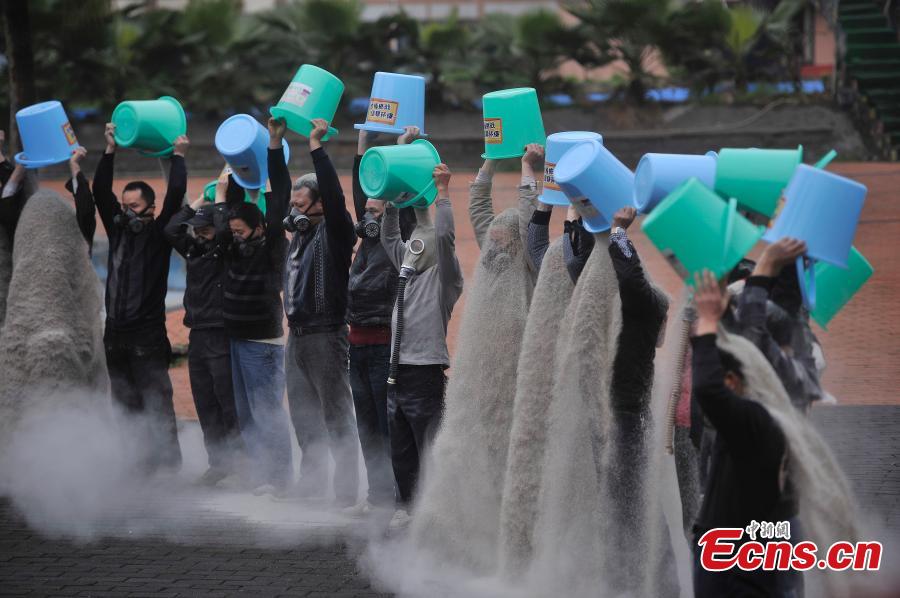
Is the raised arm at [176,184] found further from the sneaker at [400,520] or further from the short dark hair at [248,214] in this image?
the sneaker at [400,520]

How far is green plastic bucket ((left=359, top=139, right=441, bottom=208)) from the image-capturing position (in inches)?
236

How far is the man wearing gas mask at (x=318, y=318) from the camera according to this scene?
679 centimetres

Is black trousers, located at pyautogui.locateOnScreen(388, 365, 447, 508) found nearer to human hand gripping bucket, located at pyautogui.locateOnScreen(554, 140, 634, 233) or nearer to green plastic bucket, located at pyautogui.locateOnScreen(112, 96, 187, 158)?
human hand gripping bucket, located at pyautogui.locateOnScreen(554, 140, 634, 233)

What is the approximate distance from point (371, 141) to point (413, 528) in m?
2.24

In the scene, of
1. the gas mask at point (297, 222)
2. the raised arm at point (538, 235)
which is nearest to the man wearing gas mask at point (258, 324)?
the gas mask at point (297, 222)

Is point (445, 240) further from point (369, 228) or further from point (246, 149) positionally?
point (246, 149)

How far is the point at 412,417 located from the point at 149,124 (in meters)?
2.55

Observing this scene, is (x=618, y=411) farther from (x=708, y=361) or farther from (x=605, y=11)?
(x=605, y=11)

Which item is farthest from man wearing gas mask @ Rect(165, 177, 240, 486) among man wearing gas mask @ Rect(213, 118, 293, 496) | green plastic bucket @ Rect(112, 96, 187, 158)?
green plastic bucket @ Rect(112, 96, 187, 158)

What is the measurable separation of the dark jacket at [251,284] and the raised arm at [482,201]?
1.38 m

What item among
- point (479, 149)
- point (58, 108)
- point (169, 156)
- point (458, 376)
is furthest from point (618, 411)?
point (479, 149)

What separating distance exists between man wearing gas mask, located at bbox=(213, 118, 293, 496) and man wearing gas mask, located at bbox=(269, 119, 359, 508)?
0.14m

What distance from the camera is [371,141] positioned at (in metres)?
6.84

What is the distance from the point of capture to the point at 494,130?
6023mm
